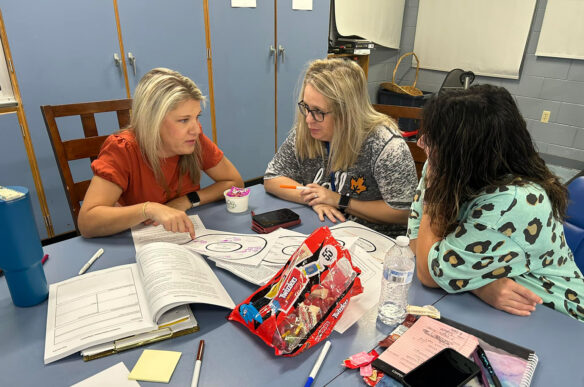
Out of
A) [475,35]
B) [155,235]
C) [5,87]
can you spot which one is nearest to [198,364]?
[155,235]

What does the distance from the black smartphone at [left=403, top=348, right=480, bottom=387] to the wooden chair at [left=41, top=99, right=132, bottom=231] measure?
1307 millimetres

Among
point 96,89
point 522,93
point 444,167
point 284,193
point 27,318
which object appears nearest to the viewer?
point 27,318

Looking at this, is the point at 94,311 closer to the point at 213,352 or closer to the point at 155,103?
the point at 213,352

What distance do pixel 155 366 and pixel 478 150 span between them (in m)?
0.82

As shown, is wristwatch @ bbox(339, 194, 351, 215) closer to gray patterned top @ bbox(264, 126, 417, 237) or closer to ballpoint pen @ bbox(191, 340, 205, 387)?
gray patterned top @ bbox(264, 126, 417, 237)

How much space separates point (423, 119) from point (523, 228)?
0.35m

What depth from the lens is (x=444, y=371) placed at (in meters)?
0.66

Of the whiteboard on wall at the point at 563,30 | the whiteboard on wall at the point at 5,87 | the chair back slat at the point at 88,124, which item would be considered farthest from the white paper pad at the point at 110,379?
the whiteboard on wall at the point at 563,30

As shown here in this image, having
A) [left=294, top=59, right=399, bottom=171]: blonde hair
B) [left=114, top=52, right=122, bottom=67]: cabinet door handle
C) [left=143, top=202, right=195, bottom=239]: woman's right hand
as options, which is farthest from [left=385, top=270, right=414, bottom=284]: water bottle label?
[left=114, top=52, right=122, bottom=67]: cabinet door handle

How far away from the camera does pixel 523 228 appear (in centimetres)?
85

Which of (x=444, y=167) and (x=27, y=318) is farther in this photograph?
(x=444, y=167)

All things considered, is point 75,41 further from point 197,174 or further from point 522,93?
point 522,93

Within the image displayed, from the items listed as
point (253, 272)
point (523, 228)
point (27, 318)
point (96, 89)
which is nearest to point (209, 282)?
point (253, 272)

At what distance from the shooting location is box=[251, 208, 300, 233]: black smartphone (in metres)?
1.23
